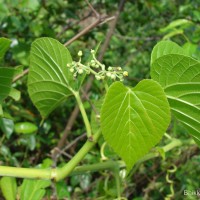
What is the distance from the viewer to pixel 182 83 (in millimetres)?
598

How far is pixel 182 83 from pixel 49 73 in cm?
23

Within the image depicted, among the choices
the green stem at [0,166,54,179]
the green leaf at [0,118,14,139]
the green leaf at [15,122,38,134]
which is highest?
the green stem at [0,166,54,179]

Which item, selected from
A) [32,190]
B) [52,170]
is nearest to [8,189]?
[32,190]

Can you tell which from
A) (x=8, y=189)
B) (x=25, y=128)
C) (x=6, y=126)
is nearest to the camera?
(x=8, y=189)

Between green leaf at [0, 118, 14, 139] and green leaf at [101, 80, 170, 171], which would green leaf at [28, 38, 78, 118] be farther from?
green leaf at [0, 118, 14, 139]

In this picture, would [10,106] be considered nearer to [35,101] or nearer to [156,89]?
[35,101]

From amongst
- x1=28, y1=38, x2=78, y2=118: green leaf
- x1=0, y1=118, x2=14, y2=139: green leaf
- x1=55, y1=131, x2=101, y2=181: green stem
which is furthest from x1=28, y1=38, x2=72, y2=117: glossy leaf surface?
x1=0, y1=118, x2=14, y2=139: green leaf

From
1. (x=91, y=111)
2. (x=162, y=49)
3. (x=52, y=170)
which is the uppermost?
(x=162, y=49)

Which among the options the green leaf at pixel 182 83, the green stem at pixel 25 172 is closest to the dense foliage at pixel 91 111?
the green leaf at pixel 182 83

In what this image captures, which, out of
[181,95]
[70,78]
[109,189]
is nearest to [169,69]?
[181,95]

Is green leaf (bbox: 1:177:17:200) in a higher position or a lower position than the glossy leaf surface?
lower

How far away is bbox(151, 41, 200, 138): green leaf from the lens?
1.90 feet

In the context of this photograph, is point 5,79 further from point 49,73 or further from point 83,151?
point 83,151

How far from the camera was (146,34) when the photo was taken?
2.51 metres
